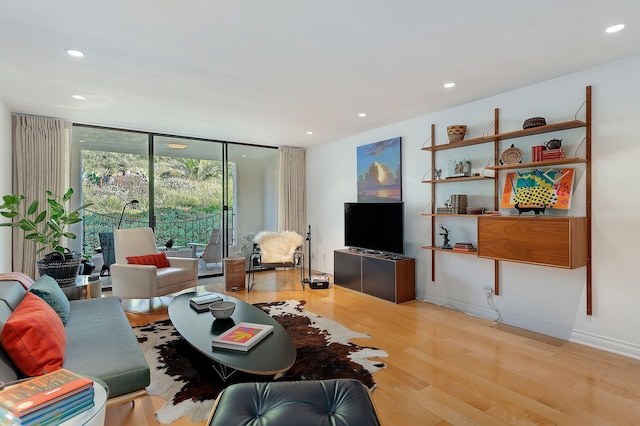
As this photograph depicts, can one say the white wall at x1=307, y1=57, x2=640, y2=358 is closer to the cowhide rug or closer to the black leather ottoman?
the cowhide rug

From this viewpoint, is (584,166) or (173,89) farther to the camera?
(173,89)

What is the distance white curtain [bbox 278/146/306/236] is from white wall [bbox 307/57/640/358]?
2.69m

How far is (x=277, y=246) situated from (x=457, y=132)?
10.1 feet

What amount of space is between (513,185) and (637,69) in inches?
50.8

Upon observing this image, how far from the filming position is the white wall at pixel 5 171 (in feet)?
12.5

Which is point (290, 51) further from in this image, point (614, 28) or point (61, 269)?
point (61, 269)

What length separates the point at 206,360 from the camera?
2.71 meters

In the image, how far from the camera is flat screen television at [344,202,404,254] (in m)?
4.45

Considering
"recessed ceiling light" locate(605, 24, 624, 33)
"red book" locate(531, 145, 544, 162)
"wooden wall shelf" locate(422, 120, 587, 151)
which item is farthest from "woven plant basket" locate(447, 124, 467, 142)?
"recessed ceiling light" locate(605, 24, 624, 33)

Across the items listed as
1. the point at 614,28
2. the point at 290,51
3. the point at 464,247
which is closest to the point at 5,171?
the point at 290,51

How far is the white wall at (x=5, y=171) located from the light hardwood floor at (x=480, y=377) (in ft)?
5.92

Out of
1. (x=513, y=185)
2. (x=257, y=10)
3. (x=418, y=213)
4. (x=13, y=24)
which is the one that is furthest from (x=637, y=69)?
(x=13, y=24)

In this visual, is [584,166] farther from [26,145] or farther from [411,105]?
[26,145]

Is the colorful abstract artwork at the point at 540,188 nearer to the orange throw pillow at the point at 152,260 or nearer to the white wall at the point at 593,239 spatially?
the white wall at the point at 593,239
